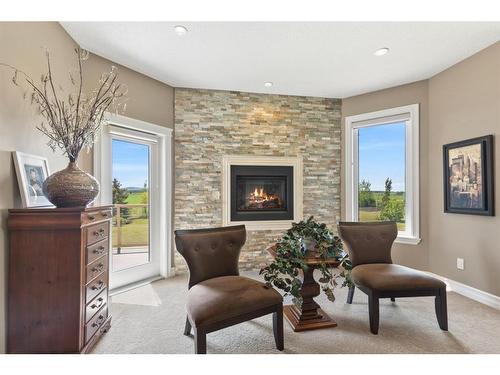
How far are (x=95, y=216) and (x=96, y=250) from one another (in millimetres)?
263

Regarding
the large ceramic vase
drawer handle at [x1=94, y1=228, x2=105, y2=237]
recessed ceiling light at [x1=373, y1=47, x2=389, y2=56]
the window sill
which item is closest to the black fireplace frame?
the window sill

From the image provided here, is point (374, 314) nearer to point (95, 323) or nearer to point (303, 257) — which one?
point (303, 257)

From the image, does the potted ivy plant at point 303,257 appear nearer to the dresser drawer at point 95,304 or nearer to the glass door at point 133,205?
the dresser drawer at point 95,304

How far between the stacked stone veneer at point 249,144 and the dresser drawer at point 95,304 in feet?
5.18

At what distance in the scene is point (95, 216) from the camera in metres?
1.90

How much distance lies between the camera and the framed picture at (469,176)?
272 cm

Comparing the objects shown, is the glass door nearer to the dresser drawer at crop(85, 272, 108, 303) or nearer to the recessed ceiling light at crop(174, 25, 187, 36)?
the dresser drawer at crop(85, 272, 108, 303)

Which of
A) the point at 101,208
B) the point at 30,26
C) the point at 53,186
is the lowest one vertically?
the point at 101,208

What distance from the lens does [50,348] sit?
1.72 metres

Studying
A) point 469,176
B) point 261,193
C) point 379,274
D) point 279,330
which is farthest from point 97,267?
point 469,176
